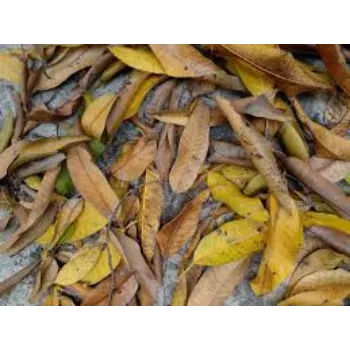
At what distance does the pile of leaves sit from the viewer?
1450 mm

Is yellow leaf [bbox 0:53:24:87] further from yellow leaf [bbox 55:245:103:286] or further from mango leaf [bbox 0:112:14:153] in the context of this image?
yellow leaf [bbox 55:245:103:286]

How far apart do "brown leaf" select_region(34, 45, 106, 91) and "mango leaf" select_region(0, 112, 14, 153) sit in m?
0.10

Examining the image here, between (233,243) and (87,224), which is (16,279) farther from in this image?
(233,243)

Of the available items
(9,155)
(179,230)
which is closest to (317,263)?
(179,230)

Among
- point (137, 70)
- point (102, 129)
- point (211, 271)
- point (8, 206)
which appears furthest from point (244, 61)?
point (8, 206)

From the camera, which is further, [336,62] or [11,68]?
[11,68]

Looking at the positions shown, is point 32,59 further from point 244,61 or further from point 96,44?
point 244,61

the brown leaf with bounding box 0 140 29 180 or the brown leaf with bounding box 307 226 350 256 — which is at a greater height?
the brown leaf with bounding box 0 140 29 180

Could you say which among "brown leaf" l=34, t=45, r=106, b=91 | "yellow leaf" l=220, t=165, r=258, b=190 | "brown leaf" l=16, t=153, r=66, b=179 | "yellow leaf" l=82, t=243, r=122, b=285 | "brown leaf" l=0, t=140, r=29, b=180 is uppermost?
"brown leaf" l=34, t=45, r=106, b=91

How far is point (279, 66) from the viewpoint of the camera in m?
1.49

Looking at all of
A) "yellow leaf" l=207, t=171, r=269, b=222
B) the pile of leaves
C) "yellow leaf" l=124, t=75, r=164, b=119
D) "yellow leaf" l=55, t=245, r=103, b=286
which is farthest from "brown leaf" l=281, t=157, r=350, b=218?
"yellow leaf" l=55, t=245, r=103, b=286

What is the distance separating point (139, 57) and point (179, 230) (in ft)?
1.33

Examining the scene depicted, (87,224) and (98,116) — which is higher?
(98,116)

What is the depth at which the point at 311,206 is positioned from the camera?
58.2 inches
